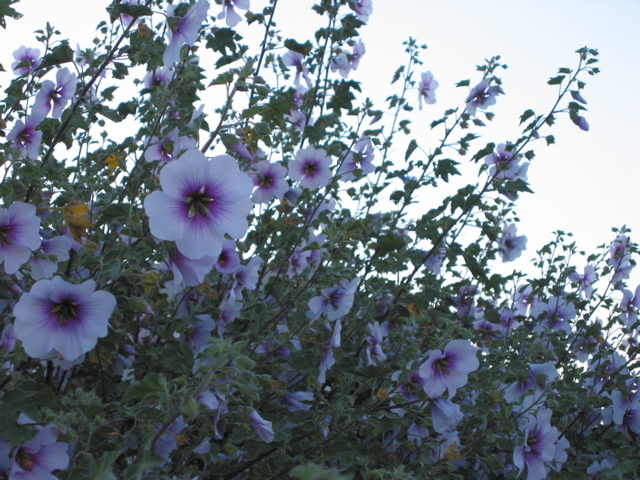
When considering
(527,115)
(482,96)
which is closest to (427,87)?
(482,96)

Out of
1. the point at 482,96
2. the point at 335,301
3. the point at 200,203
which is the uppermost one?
the point at 482,96

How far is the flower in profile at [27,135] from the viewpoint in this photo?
191 centimetres

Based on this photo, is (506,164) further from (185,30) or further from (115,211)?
(115,211)

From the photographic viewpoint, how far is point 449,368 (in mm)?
1687

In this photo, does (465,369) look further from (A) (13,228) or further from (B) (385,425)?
(A) (13,228)

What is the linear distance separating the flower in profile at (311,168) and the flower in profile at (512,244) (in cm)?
126

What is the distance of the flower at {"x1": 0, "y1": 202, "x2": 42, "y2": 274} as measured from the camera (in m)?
1.36

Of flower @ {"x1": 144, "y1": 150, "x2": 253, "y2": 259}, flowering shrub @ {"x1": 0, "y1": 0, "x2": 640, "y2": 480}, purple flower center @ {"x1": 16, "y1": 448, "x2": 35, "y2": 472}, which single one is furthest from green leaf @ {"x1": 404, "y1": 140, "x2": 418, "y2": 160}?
purple flower center @ {"x1": 16, "y1": 448, "x2": 35, "y2": 472}

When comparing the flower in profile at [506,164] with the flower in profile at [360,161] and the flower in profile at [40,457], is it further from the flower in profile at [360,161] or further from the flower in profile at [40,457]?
the flower in profile at [40,457]

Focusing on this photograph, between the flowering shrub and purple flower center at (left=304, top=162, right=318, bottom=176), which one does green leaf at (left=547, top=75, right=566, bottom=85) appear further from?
purple flower center at (left=304, top=162, right=318, bottom=176)

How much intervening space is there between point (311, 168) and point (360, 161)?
0.82ft

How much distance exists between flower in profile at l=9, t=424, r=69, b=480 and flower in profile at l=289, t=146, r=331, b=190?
1.57m

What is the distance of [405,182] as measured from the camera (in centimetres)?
297

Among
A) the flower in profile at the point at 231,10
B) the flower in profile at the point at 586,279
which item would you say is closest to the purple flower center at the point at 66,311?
the flower in profile at the point at 231,10
